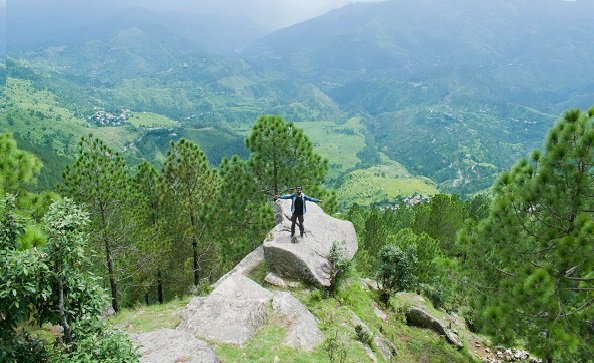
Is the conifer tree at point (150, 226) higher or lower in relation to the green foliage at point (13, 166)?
lower

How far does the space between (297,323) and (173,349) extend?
462 cm

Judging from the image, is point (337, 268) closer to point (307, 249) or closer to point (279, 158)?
point (307, 249)

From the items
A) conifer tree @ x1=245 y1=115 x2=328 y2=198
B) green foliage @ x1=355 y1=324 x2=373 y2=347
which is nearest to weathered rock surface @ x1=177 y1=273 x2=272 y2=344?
green foliage @ x1=355 y1=324 x2=373 y2=347

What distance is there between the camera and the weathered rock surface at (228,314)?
11938mm

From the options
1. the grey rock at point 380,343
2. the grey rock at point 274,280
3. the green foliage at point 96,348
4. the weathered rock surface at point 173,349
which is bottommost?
the grey rock at point 380,343

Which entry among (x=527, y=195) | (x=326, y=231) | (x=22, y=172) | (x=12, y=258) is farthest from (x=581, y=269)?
(x=22, y=172)

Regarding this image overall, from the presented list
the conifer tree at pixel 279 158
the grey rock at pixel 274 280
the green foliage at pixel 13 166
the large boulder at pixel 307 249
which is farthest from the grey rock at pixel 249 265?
the green foliage at pixel 13 166

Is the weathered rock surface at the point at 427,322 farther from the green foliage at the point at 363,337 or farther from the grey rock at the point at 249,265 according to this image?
the grey rock at the point at 249,265

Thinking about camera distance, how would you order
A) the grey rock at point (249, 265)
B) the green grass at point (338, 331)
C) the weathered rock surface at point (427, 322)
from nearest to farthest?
the green grass at point (338, 331) → the weathered rock surface at point (427, 322) → the grey rock at point (249, 265)

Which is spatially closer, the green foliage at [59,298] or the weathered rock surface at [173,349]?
the green foliage at [59,298]

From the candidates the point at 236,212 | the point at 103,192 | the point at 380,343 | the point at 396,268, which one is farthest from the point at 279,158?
the point at 380,343

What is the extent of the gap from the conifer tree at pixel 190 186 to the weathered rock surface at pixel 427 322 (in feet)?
46.4

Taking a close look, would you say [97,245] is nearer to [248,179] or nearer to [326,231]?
[248,179]

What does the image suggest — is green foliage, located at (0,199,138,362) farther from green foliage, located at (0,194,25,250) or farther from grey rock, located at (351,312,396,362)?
grey rock, located at (351,312,396,362)
